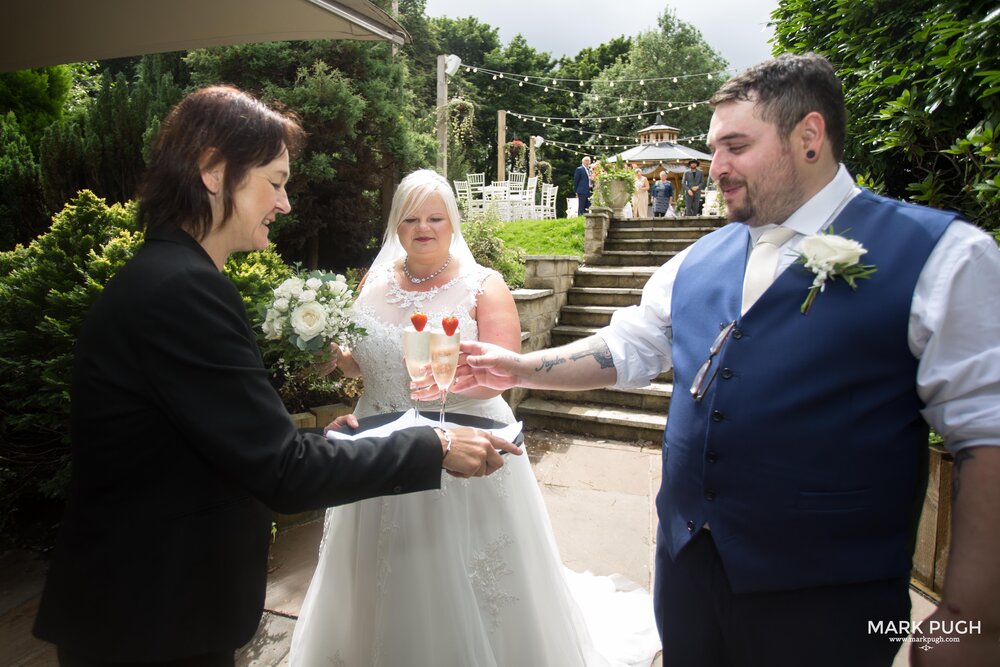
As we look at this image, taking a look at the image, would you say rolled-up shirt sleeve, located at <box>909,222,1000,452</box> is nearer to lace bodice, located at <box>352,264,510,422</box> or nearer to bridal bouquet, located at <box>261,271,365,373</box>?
lace bodice, located at <box>352,264,510,422</box>

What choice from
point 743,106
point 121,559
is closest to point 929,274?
point 743,106

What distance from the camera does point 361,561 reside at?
2273mm

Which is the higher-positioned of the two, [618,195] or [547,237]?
[618,195]

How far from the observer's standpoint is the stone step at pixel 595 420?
543cm

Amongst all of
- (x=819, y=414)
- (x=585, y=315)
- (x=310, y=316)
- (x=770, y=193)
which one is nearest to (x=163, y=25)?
(x=310, y=316)

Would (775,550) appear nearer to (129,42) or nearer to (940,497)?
(940,497)

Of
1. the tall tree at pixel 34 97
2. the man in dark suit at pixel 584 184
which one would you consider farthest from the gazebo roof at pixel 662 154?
the tall tree at pixel 34 97

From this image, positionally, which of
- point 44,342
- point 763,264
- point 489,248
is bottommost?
point 44,342

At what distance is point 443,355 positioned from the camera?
5.49ft

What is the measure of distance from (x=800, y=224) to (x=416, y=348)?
3.63 ft

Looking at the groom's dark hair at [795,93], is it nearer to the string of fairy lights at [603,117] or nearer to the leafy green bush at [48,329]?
the leafy green bush at [48,329]

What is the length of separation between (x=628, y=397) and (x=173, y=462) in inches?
199

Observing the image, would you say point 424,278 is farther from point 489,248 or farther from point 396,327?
point 489,248

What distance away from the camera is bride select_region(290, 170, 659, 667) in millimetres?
2150
